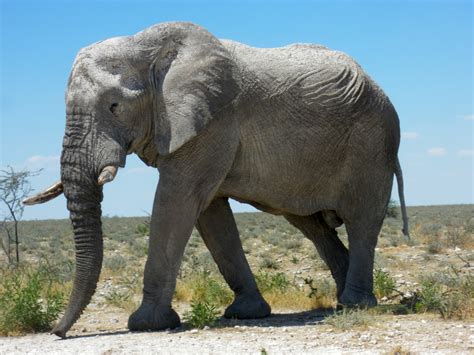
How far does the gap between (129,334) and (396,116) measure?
414 centimetres

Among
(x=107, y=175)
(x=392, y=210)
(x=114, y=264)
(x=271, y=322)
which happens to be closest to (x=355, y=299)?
(x=271, y=322)

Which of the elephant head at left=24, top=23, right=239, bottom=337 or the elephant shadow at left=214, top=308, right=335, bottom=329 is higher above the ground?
the elephant head at left=24, top=23, right=239, bottom=337

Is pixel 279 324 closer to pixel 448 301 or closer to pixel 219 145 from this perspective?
pixel 448 301

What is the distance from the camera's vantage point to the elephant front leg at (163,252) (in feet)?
26.3

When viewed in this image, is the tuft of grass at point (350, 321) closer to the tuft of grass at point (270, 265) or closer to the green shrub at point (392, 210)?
the tuft of grass at point (270, 265)

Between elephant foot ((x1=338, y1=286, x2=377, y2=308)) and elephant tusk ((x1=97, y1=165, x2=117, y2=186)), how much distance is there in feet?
10.4

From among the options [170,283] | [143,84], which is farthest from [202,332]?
[143,84]

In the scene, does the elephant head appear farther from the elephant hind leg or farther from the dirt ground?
Result: the elephant hind leg

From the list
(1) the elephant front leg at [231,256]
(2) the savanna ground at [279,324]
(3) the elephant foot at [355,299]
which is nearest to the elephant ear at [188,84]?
(1) the elephant front leg at [231,256]

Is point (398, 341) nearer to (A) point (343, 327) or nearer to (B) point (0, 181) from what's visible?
(A) point (343, 327)

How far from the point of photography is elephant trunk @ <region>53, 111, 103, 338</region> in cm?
765

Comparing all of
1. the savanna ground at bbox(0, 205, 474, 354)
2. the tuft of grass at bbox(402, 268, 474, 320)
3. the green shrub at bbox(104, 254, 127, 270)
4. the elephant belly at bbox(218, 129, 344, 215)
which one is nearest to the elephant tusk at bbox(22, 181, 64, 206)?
the savanna ground at bbox(0, 205, 474, 354)

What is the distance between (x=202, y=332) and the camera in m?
7.86

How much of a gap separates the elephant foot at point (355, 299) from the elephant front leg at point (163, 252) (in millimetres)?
2153
